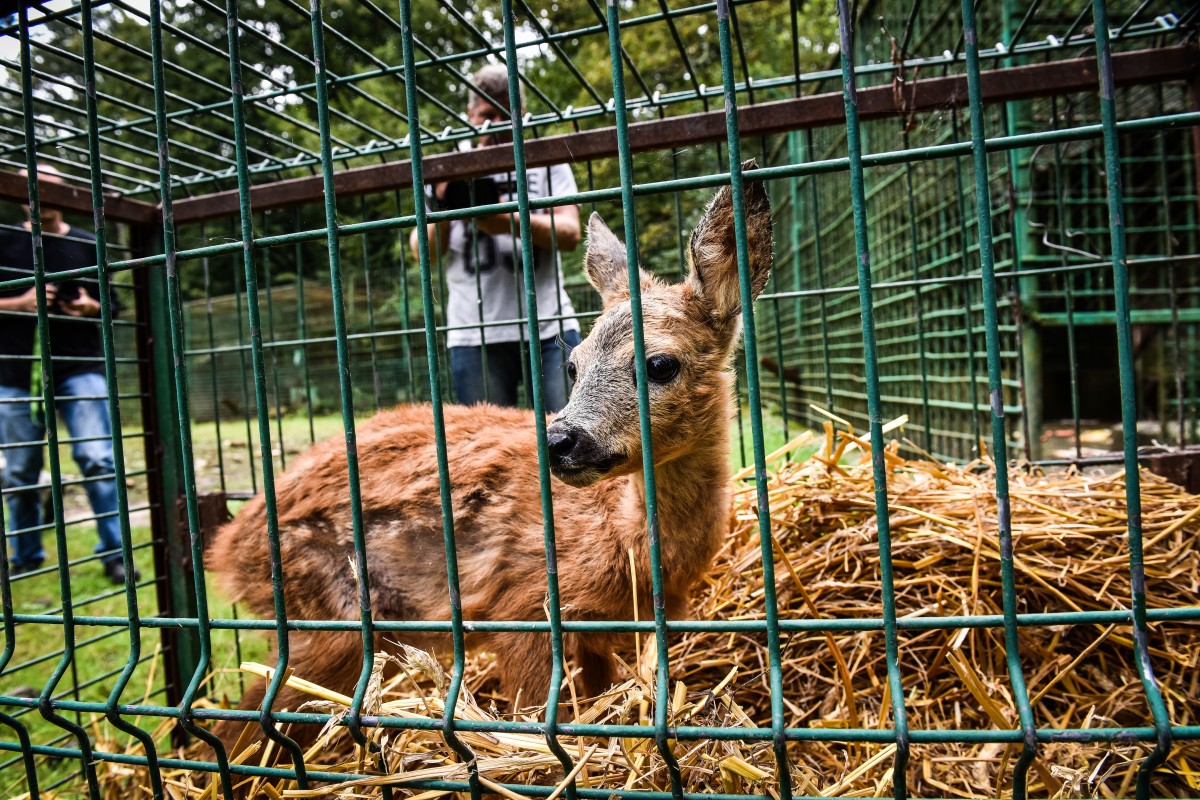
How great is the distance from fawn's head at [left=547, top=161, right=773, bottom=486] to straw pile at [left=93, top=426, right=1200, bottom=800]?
1.75ft

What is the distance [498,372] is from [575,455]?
2213 millimetres

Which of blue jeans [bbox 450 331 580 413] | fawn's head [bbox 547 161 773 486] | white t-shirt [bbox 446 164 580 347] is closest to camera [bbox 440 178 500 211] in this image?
white t-shirt [bbox 446 164 580 347]

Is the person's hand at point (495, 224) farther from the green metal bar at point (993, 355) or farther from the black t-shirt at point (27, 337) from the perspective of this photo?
the black t-shirt at point (27, 337)

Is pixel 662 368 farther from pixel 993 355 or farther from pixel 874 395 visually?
pixel 993 355

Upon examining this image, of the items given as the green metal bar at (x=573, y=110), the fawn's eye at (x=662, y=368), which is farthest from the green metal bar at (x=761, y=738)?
the green metal bar at (x=573, y=110)

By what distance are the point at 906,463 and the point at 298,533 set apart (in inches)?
98.4

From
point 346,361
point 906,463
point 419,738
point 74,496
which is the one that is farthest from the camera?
point 74,496

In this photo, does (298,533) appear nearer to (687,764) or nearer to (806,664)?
(687,764)

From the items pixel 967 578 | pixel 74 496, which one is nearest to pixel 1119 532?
pixel 967 578

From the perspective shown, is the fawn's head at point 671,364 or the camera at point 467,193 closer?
the fawn's head at point 671,364

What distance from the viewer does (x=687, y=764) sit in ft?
5.44

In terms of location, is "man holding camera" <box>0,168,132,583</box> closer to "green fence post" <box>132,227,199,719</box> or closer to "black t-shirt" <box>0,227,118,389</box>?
"black t-shirt" <box>0,227,118,389</box>

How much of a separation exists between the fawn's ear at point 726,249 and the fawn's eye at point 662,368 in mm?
287

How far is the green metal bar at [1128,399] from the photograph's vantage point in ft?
3.79
